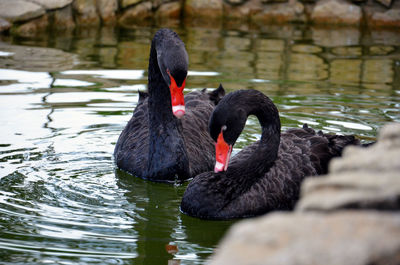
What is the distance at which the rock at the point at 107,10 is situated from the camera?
34.0 ft

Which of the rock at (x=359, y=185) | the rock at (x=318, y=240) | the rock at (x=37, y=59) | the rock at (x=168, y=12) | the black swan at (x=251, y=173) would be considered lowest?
the black swan at (x=251, y=173)

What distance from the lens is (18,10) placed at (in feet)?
30.3

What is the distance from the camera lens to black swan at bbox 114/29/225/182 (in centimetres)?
459

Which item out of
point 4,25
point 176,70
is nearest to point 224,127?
point 176,70

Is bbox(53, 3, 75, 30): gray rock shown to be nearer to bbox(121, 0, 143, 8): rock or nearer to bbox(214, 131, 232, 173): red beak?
bbox(121, 0, 143, 8): rock

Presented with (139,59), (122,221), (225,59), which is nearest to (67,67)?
(139,59)

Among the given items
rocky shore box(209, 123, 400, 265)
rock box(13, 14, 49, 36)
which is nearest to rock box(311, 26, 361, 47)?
rock box(13, 14, 49, 36)

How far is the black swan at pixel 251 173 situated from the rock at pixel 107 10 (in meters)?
6.71

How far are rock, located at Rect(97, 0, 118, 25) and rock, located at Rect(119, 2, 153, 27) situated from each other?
19 centimetres

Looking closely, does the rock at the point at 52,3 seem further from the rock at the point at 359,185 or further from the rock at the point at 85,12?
the rock at the point at 359,185

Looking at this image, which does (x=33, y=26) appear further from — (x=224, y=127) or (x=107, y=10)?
(x=224, y=127)

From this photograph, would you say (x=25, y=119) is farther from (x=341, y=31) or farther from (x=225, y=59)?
(x=341, y=31)

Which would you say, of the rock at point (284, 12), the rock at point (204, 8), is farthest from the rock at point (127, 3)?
the rock at point (284, 12)

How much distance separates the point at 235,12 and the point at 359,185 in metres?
9.78
